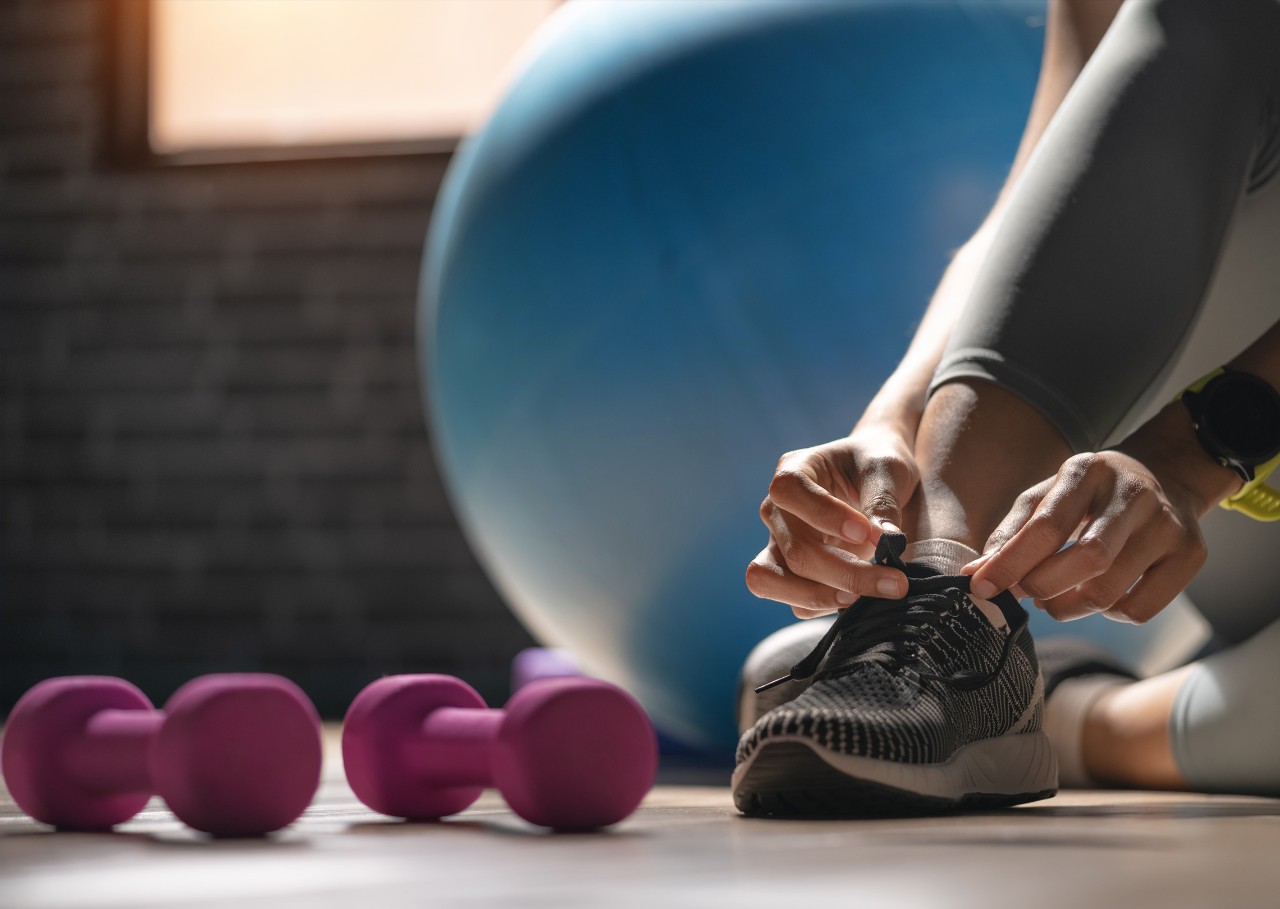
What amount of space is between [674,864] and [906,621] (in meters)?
0.27

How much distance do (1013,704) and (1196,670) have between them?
1.28 ft

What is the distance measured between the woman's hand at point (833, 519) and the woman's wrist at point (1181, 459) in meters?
0.14

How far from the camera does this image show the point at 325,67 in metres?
3.71

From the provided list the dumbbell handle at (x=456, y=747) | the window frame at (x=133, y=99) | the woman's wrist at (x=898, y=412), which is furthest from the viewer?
the window frame at (x=133, y=99)

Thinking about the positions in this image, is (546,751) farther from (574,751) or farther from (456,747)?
(456,747)

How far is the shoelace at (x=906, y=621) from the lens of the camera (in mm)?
855

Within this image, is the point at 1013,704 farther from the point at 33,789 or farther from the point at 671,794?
the point at 33,789

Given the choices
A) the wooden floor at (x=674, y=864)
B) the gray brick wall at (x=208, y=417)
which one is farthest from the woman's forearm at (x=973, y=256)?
the gray brick wall at (x=208, y=417)

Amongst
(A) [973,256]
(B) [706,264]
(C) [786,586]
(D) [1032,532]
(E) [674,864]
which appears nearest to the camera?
(E) [674,864]

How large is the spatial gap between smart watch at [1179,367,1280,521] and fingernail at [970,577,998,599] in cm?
18

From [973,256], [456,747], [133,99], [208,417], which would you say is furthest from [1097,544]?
[133,99]

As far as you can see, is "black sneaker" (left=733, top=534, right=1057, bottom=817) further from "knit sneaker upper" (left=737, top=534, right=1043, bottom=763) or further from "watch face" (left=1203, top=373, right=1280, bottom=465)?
"watch face" (left=1203, top=373, right=1280, bottom=465)

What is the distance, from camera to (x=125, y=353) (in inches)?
147

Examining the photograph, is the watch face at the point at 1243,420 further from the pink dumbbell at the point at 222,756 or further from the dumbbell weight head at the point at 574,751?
the pink dumbbell at the point at 222,756
